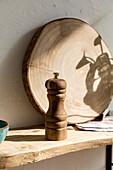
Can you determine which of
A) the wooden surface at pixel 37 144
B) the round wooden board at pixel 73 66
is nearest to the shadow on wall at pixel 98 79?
the round wooden board at pixel 73 66

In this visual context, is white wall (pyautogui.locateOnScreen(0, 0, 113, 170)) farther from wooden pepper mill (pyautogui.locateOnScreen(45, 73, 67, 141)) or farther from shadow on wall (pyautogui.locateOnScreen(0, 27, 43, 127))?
wooden pepper mill (pyautogui.locateOnScreen(45, 73, 67, 141))

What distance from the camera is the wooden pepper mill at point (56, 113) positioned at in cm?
77

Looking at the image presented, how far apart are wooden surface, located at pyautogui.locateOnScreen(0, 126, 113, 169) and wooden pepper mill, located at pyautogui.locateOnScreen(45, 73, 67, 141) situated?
0.03 meters

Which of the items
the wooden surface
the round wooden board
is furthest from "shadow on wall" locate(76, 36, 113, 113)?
the wooden surface

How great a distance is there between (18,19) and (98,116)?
590 mm

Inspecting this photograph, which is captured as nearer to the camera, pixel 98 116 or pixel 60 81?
pixel 60 81

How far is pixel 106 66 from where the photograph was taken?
3.75 feet

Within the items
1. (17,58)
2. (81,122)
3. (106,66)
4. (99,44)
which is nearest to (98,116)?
(81,122)

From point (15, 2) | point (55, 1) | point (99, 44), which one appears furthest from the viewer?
point (99, 44)

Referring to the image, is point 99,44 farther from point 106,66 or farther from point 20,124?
point 20,124

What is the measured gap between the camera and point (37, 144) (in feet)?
2.42

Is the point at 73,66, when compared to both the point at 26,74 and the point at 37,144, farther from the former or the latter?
the point at 37,144

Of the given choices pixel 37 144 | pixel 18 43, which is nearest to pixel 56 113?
pixel 37 144

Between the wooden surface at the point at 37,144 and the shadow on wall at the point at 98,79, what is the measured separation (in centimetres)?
21
